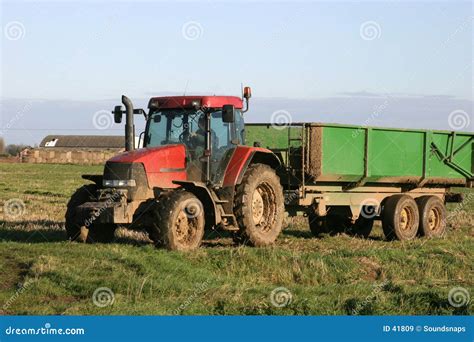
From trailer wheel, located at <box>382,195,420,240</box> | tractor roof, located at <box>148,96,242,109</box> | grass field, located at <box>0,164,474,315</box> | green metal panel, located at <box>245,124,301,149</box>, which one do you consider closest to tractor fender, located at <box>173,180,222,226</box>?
grass field, located at <box>0,164,474,315</box>

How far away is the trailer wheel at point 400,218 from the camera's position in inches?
700

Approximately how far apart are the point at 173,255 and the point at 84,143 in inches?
3872

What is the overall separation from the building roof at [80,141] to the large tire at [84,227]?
93763 millimetres

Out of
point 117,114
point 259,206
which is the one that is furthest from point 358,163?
point 117,114

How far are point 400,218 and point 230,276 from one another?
6.55m

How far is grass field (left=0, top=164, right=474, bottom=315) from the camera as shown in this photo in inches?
390

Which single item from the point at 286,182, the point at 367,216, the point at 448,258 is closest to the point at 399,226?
the point at 367,216

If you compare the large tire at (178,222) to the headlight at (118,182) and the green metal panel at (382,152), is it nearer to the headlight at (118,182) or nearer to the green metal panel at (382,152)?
the headlight at (118,182)

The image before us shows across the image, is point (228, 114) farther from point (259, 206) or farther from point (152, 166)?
point (259, 206)

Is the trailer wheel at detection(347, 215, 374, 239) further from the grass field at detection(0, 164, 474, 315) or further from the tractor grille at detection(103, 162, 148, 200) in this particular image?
the tractor grille at detection(103, 162, 148, 200)

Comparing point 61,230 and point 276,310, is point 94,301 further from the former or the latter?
point 61,230

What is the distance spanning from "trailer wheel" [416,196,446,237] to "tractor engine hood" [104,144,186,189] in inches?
245

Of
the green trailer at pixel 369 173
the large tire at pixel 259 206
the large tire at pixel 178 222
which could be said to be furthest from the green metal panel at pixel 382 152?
the large tire at pixel 178 222

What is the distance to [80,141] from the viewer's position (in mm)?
110250
